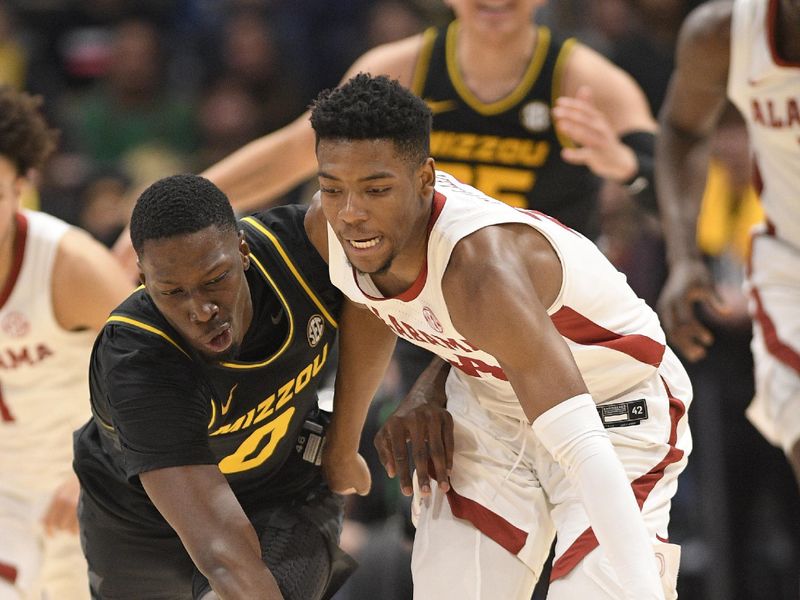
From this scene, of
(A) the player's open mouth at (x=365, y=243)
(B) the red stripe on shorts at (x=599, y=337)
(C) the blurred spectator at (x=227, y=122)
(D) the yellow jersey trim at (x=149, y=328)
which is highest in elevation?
(A) the player's open mouth at (x=365, y=243)

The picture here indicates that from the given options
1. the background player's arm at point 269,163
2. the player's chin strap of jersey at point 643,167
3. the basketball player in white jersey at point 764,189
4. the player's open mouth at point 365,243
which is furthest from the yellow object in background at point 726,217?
the player's open mouth at point 365,243

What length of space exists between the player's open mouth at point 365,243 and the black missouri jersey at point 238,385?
431mm

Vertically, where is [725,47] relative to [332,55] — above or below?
above

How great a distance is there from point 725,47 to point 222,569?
2533 millimetres

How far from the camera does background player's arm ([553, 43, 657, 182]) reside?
16.4 feet

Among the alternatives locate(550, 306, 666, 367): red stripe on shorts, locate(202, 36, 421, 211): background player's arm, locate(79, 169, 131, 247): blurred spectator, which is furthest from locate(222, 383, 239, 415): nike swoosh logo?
locate(79, 169, 131, 247): blurred spectator

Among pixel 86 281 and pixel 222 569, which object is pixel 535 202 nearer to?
pixel 86 281

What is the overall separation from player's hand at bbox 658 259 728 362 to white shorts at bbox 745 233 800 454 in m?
0.15

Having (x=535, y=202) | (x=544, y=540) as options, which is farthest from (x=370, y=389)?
(x=535, y=202)

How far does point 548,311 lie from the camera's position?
3.29 meters

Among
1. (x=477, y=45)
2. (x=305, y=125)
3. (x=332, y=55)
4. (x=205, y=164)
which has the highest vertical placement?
(x=477, y=45)

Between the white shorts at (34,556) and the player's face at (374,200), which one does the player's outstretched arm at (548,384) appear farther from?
the white shorts at (34,556)

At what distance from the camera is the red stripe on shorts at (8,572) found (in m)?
4.56

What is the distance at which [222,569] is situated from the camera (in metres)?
3.17
